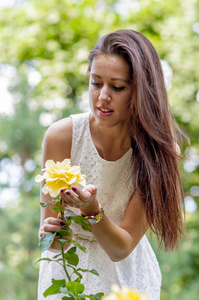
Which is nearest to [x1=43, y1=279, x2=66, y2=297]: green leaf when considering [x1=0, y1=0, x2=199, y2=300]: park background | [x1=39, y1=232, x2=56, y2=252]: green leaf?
[x1=39, y1=232, x2=56, y2=252]: green leaf

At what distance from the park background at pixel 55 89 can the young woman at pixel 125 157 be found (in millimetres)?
2939

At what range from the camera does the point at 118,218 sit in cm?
226

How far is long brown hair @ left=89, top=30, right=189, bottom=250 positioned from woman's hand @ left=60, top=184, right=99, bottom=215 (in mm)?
514

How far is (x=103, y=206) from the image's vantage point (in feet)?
7.35

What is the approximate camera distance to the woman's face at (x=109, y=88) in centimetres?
193

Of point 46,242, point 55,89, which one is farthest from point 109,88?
point 55,89

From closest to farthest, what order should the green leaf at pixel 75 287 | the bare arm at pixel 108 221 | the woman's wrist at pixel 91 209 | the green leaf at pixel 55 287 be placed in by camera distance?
the green leaf at pixel 75 287 < the green leaf at pixel 55 287 < the woman's wrist at pixel 91 209 < the bare arm at pixel 108 221

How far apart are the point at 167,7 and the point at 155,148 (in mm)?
4667

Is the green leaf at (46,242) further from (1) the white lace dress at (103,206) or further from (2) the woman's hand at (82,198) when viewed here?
(1) the white lace dress at (103,206)

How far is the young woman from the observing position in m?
1.96

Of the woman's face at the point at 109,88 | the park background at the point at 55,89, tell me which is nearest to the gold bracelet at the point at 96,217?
the woman's face at the point at 109,88

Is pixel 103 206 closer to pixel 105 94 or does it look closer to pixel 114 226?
pixel 114 226

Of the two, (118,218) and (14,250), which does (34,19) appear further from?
(118,218)

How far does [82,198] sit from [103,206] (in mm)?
710
